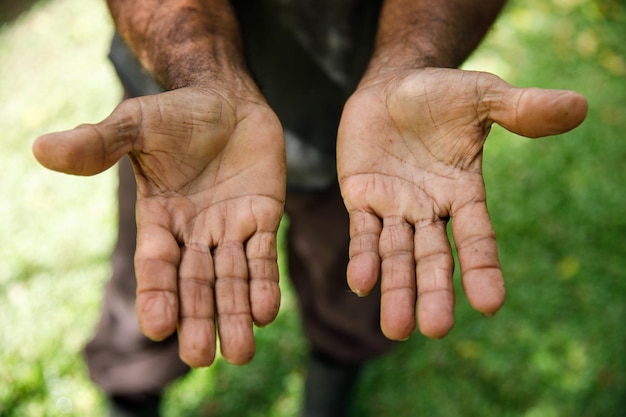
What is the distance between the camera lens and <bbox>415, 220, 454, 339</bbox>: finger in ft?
4.57

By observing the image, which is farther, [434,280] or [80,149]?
[434,280]

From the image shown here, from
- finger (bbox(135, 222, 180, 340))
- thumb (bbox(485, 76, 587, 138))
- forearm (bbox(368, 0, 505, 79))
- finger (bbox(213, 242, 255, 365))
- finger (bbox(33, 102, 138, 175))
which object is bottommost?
finger (bbox(213, 242, 255, 365))

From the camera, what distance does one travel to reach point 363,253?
149 cm

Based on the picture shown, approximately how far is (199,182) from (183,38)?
457 mm

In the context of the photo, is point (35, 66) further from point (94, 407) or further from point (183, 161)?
point (183, 161)

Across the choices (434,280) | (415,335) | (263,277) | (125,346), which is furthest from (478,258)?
(415,335)

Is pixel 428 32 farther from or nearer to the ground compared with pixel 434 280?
farther from the ground

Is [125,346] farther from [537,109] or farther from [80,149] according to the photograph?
[537,109]

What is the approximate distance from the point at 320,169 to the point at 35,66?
270 centimetres

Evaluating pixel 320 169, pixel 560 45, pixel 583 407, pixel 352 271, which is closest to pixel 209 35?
pixel 320 169

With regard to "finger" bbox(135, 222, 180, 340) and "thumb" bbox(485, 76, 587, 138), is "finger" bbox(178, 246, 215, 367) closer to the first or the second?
"finger" bbox(135, 222, 180, 340)

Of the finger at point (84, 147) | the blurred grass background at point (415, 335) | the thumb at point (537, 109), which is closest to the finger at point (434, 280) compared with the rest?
the thumb at point (537, 109)

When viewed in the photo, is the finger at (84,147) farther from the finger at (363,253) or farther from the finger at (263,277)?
the finger at (363,253)

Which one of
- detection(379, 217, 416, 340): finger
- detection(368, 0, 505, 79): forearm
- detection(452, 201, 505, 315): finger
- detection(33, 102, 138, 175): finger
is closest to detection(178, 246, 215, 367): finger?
detection(33, 102, 138, 175): finger
